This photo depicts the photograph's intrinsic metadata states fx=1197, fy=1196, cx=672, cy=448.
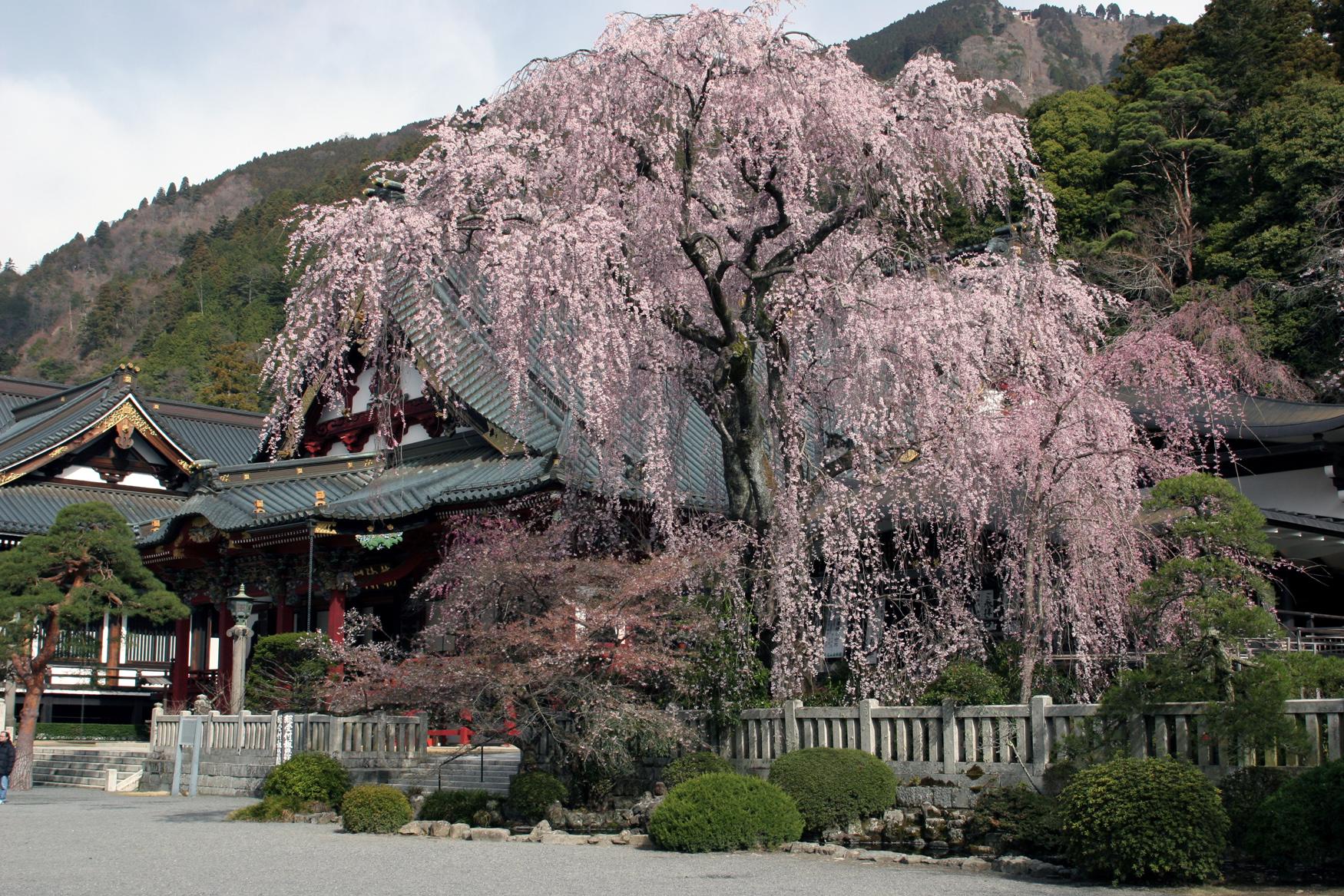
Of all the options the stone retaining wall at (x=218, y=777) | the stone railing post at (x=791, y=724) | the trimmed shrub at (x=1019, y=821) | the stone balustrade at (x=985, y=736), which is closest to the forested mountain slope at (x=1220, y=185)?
the stone balustrade at (x=985, y=736)

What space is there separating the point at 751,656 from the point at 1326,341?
64.3 feet

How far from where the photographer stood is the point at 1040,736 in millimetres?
11531

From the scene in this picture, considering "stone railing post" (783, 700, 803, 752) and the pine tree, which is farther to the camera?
the pine tree

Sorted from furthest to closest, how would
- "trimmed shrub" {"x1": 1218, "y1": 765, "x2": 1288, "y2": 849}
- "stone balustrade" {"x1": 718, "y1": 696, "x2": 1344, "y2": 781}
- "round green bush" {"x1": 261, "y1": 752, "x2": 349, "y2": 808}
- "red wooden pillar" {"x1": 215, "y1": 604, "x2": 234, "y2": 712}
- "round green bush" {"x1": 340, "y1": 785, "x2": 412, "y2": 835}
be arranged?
"red wooden pillar" {"x1": 215, "y1": 604, "x2": 234, "y2": 712} → "round green bush" {"x1": 261, "y1": 752, "x2": 349, "y2": 808} → "round green bush" {"x1": 340, "y1": 785, "x2": 412, "y2": 835} → "stone balustrade" {"x1": 718, "y1": 696, "x2": 1344, "y2": 781} → "trimmed shrub" {"x1": 1218, "y1": 765, "x2": 1288, "y2": 849}

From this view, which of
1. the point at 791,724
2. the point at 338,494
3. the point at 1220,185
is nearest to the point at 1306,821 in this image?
the point at 791,724

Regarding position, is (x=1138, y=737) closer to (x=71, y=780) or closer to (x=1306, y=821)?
(x=1306, y=821)

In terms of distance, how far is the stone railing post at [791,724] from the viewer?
13297mm

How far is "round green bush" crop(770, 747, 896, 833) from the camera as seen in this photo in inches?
476

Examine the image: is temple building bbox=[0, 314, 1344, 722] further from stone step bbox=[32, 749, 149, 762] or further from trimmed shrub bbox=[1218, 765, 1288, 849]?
trimmed shrub bbox=[1218, 765, 1288, 849]

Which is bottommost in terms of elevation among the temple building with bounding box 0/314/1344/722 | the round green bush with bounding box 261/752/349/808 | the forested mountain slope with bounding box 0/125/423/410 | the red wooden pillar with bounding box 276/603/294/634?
the round green bush with bounding box 261/752/349/808

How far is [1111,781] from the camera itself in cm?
961

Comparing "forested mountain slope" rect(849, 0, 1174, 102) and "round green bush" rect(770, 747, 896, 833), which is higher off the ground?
"forested mountain slope" rect(849, 0, 1174, 102)

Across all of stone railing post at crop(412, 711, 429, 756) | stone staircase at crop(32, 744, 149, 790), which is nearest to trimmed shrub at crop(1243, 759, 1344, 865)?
stone railing post at crop(412, 711, 429, 756)

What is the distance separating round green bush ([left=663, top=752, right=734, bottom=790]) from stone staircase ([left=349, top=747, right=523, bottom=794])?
10.4 feet
